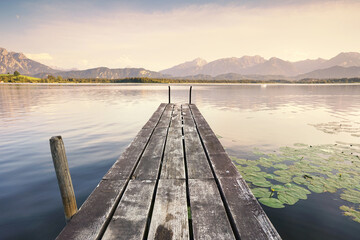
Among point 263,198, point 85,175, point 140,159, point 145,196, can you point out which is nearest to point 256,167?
point 263,198

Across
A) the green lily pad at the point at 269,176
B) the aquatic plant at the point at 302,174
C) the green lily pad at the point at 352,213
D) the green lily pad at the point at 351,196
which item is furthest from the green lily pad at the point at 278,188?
the green lily pad at the point at 351,196

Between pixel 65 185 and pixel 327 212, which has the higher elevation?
pixel 65 185

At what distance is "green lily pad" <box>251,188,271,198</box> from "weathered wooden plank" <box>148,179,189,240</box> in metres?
2.62

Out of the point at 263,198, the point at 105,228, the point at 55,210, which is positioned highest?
the point at 105,228

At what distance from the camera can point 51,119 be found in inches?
659

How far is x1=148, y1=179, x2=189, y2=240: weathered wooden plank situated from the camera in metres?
2.33

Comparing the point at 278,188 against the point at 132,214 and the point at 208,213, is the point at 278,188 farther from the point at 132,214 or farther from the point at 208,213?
the point at 132,214

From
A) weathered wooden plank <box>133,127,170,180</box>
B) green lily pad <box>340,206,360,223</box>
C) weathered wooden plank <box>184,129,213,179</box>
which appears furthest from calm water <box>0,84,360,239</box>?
weathered wooden plank <box>133,127,170,180</box>

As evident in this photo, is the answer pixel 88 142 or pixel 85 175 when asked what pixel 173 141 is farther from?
pixel 88 142

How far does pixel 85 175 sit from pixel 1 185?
7.98 feet

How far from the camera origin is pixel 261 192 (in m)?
5.17

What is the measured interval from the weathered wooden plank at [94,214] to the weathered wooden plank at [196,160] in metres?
1.44

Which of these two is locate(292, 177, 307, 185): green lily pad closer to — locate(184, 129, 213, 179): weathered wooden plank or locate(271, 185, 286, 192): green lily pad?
locate(271, 185, 286, 192): green lily pad

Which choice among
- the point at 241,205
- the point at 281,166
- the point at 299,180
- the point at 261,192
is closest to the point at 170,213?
the point at 241,205
